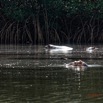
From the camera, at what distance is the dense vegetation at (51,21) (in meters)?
38.1

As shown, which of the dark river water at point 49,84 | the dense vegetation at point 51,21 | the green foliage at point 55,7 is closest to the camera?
the dark river water at point 49,84

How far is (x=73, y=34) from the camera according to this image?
39.8 m

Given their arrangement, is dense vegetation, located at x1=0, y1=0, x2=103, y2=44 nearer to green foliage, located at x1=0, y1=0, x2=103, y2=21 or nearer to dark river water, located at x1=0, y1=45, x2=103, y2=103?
green foliage, located at x1=0, y1=0, x2=103, y2=21

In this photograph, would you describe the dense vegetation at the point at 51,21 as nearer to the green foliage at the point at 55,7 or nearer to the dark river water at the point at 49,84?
the green foliage at the point at 55,7

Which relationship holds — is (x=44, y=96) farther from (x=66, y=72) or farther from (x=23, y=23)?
(x=23, y=23)

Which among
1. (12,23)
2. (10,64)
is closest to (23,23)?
(12,23)

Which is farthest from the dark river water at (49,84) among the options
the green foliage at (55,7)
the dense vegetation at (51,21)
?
the green foliage at (55,7)

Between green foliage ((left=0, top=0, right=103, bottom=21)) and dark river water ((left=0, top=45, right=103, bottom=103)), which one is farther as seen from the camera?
green foliage ((left=0, top=0, right=103, bottom=21))

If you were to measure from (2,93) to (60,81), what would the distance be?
2.35 m

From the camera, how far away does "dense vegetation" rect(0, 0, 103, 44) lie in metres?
38.1

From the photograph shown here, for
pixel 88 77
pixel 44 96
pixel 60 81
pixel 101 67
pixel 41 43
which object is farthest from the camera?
pixel 41 43

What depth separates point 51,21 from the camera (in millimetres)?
40750

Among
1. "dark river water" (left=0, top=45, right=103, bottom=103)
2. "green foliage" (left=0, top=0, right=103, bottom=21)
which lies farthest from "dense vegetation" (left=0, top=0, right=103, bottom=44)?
"dark river water" (left=0, top=45, right=103, bottom=103)

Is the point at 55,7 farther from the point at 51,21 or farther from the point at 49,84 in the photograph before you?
the point at 49,84
